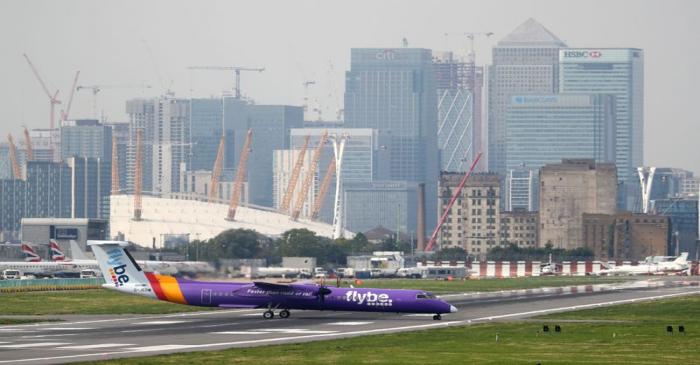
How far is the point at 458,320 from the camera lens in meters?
126

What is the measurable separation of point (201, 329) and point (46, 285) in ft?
248

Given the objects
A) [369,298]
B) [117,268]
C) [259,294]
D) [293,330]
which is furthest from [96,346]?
[369,298]

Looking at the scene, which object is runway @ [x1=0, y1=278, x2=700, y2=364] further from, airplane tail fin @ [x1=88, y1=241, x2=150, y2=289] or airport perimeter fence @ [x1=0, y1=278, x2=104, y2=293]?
airport perimeter fence @ [x1=0, y1=278, x2=104, y2=293]

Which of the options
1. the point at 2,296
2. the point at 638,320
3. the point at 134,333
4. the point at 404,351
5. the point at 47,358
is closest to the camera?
the point at 47,358

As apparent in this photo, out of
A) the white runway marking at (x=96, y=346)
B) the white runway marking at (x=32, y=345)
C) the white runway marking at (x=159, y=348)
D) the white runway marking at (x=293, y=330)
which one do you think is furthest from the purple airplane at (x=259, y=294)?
the white runway marking at (x=159, y=348)

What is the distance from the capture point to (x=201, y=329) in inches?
4459

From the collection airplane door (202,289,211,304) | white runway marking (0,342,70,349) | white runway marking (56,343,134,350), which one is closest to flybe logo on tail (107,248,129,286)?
airplane door (202,289,211,304)

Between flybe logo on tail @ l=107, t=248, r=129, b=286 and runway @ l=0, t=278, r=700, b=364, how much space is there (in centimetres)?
295

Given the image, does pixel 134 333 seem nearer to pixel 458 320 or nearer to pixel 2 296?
pixel 458 320

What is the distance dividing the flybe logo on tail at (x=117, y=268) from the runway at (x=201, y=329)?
9.67 feet

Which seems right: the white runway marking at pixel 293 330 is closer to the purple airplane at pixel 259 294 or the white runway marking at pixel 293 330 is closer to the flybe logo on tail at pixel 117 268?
the purple airplane at pixel 259 294

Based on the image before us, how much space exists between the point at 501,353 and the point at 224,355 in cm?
1568

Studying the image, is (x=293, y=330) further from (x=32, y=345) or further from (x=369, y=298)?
(x=32, y=345)

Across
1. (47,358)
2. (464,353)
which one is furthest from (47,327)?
(464,353)
